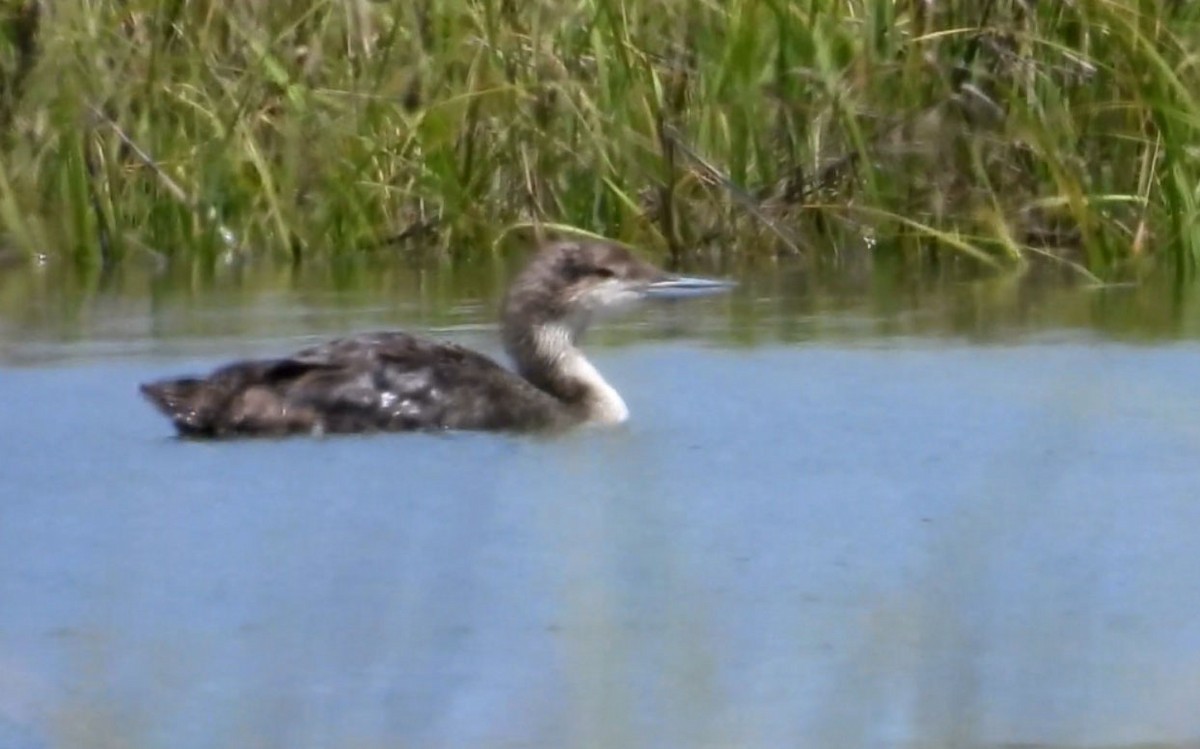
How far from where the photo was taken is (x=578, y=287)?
286 inches

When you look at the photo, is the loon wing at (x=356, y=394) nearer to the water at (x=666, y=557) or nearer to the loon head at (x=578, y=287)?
the water at (x=666, y=557)

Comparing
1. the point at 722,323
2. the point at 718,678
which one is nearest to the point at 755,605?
the point at 718,678

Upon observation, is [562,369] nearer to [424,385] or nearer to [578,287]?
[578,287]

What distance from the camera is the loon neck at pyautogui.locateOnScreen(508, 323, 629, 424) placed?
22.4 ft

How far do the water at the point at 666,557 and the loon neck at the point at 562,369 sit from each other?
94 mm

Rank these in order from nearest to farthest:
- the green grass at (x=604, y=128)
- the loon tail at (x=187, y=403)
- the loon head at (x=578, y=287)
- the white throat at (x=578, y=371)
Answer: the loon tail at (x=187, y=403), the white throat at (x=578, y=371), the loon head at (x=578, y=287), the green grass at (x=604, y=128)

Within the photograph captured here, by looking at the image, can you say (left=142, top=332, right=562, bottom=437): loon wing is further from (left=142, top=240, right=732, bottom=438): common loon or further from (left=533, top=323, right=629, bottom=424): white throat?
(left=533, top=323, right=629, bottom=424): white throat

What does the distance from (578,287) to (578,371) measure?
30 cm

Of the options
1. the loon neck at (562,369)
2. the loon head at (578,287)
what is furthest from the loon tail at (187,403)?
the loon head at (578,287)

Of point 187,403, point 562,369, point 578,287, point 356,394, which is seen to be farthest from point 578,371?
point 187,403

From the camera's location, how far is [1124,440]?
6.02m

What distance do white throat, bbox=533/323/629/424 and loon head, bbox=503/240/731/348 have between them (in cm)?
2

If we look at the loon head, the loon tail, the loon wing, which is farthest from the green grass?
the loon tail

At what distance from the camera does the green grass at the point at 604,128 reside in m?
8.86
